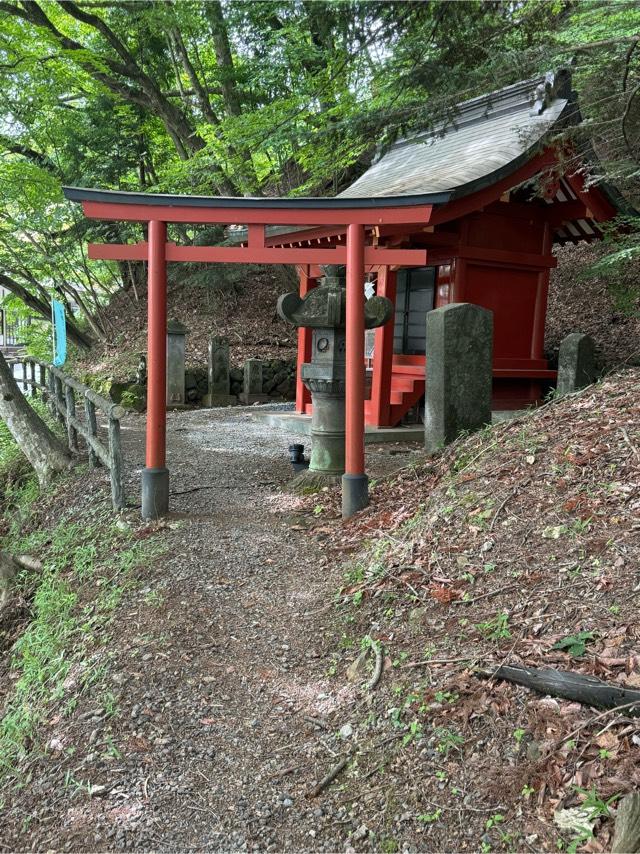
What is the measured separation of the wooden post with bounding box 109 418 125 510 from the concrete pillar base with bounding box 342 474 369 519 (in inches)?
75.3

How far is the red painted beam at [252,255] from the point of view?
5.43 meters

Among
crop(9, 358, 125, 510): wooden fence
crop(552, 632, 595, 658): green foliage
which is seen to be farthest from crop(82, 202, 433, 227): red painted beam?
crop(552, 632, 595, 658): green foliage

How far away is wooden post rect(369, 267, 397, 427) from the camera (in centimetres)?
916

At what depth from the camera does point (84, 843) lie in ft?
8.70

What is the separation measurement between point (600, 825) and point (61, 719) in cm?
262

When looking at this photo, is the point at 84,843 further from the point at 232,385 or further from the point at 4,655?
the point at 232,385

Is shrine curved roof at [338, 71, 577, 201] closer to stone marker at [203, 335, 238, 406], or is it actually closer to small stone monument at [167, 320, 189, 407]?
stone marker at [203, 335, 238, 406]

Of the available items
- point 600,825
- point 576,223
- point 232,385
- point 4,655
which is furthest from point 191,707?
point 232,385

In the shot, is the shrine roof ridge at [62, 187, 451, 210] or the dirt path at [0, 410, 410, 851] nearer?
the dirt path at [0, 410, 410, 851]

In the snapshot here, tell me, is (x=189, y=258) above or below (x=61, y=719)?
above

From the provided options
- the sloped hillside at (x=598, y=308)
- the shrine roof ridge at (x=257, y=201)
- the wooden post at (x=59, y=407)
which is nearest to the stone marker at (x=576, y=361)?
the shrine roof ridge at (x=257, y=201)

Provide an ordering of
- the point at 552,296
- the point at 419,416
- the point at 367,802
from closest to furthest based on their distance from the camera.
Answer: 1. the point at 367,802
2. the point at 419,416
3. the point at 552,296

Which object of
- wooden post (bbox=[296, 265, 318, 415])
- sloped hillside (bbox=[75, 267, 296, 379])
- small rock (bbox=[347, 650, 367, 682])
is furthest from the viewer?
sloped hillside (bbox=[75, 267, 296, 379])

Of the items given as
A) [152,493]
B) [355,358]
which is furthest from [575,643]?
[152,493]
